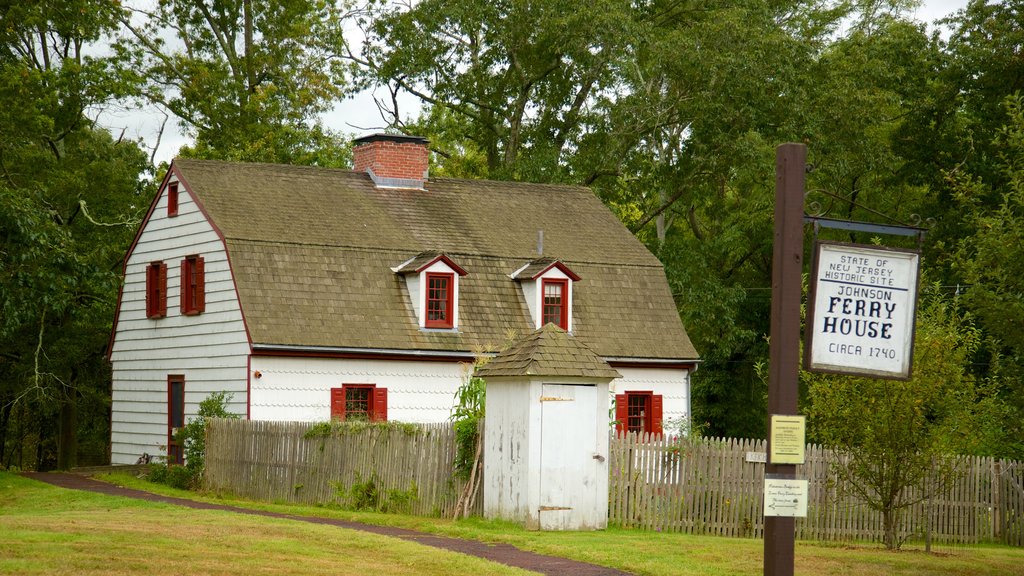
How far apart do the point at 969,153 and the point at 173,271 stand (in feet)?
77.9

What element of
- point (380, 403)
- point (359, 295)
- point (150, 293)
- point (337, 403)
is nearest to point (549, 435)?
point (337, 403)

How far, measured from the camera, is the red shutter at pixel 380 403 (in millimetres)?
29547

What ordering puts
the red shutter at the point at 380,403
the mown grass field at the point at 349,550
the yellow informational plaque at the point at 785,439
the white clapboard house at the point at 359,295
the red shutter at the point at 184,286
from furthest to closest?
the red shutter at the point at 184,286, the red shutter at the point at 380,403, the white clapboard house at the point at 359,295, the mown grass field at the point at 349,550, the yellow informational plaque at the point at 785,439

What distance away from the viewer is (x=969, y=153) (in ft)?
131

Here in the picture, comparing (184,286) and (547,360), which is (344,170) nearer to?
(184,286)

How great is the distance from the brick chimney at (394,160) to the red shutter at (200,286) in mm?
5815

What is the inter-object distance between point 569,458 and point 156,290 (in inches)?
642

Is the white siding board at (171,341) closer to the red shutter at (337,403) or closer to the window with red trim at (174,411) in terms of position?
the window with red trim at (174,411)

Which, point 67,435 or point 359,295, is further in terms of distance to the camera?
point 67,435

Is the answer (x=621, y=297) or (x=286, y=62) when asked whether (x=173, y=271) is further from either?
(x=286, y=62)

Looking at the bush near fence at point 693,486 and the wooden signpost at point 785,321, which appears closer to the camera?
the wooden signpost at point 785,321

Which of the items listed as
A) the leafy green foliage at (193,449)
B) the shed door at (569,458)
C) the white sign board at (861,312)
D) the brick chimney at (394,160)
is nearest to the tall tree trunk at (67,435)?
the leafy green foliage at (193,449)

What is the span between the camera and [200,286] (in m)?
30.2

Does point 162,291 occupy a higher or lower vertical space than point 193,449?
higher
